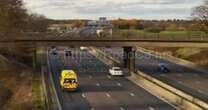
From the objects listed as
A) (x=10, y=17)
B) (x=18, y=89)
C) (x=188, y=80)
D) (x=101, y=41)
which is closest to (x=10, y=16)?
(x=10, y=17)

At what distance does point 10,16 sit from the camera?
3858 inches

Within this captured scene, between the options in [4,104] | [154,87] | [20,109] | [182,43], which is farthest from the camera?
[182,43]

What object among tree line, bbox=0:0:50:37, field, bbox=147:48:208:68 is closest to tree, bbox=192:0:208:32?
field, bbox=147:48:208:68

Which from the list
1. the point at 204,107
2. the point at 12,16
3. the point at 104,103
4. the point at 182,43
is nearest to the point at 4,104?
the point at 104,103

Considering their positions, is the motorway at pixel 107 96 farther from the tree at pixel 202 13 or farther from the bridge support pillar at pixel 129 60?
the tree at pixel 202 13

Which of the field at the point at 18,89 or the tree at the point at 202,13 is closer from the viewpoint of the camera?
the field at the point at 18,89

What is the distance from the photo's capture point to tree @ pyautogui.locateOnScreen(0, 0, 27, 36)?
300ft

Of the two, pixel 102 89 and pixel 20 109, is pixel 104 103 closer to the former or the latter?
pixel 20 109

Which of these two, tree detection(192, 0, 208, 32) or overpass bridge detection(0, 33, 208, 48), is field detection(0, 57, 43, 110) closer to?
overpass bridge detection(0, 33, 208, 48)

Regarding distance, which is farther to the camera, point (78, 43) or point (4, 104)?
point (78, 43)

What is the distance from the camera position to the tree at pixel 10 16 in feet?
300

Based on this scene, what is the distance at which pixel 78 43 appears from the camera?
276ft

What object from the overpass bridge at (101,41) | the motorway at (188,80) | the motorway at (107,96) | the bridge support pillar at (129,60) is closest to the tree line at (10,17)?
the overpass bridge at (101,41)

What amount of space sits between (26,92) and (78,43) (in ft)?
82.4
